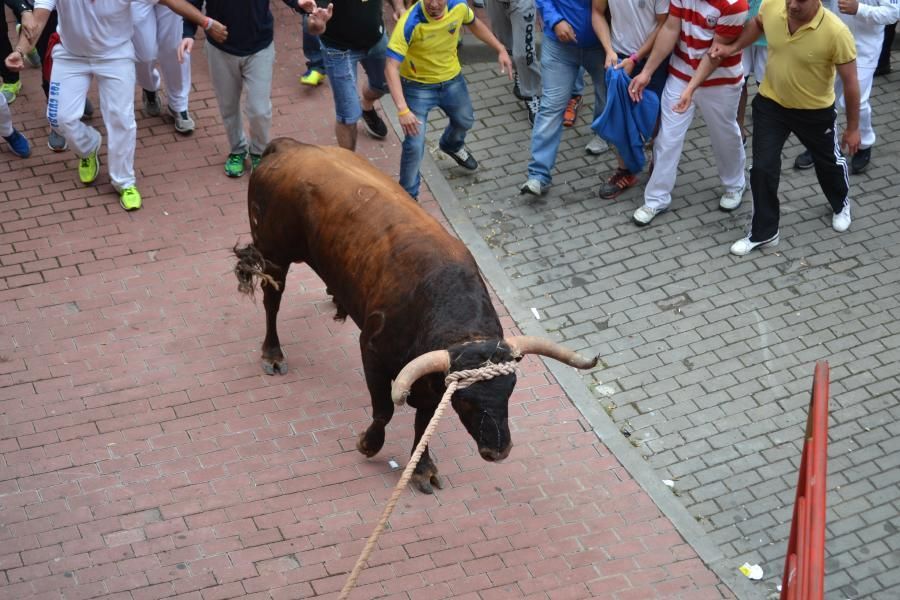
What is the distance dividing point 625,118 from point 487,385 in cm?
394

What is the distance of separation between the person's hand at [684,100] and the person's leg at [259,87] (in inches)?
125

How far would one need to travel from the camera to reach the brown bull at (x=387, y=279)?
6.40 metres

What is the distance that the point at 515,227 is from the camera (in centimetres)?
985

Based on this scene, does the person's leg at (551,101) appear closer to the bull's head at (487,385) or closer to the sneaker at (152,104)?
the sneaker at (152,104)

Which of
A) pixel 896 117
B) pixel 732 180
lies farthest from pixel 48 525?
pixel 896 117

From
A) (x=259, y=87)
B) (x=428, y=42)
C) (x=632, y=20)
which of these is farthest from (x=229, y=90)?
(x=632, y=20)

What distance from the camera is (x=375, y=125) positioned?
423 inches

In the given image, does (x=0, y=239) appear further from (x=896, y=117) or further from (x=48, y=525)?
(x=896, y=117)

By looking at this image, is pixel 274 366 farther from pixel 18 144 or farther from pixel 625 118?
pixel 18 144

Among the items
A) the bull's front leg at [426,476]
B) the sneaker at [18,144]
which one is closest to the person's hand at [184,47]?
the sneaker at [18,144]

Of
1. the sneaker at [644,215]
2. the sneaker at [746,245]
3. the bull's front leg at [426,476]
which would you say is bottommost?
the bull's front leg at [426,476]

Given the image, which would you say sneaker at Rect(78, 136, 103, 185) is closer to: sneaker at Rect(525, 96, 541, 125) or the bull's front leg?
sneaker at Rect(525, 96, 541, 125)

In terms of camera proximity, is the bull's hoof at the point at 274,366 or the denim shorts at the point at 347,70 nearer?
the bull's hoof at the point at 274,366

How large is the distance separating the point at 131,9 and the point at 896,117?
257 inches
